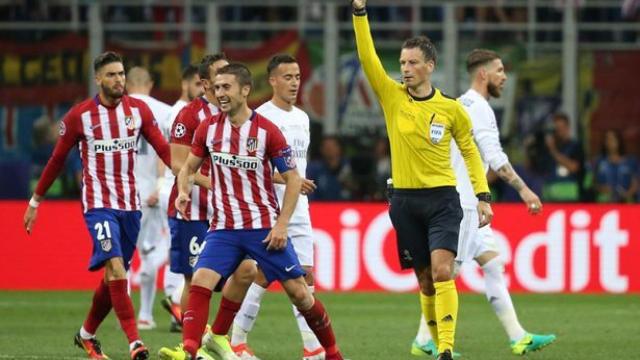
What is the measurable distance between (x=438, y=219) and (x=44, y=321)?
563 centimetres

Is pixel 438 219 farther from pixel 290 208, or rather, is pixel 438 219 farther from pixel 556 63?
pixel 556 63

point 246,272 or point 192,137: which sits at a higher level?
point 192,137

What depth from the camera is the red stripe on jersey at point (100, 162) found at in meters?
11.5

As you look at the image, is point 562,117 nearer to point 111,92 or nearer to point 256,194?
point 111,92

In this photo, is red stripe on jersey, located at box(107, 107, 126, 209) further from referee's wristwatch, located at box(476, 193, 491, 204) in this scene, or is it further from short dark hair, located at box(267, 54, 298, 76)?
referee's wristwatch, located at box(476, 193, 491, 204)

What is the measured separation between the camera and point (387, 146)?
22.5 meters

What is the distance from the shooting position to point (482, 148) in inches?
480

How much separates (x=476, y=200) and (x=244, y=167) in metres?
2.56

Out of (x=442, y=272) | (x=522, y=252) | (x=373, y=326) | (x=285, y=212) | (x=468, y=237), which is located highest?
(x=285, y=212)

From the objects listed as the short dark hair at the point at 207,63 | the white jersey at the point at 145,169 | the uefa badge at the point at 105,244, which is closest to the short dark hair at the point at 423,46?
the short dark hair at the point at 207,63

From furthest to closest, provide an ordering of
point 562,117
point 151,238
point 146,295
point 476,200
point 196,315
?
1. point 562,117
2. point 151,238
3. point 146,295
4. point 476,200
5. point 196,315

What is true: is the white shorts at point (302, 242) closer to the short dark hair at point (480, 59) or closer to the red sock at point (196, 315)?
the red sock at point (196, 315)

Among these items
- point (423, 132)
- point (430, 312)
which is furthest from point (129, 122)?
point (430, 312)

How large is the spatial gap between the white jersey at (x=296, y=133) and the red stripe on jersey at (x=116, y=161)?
3.53ft
